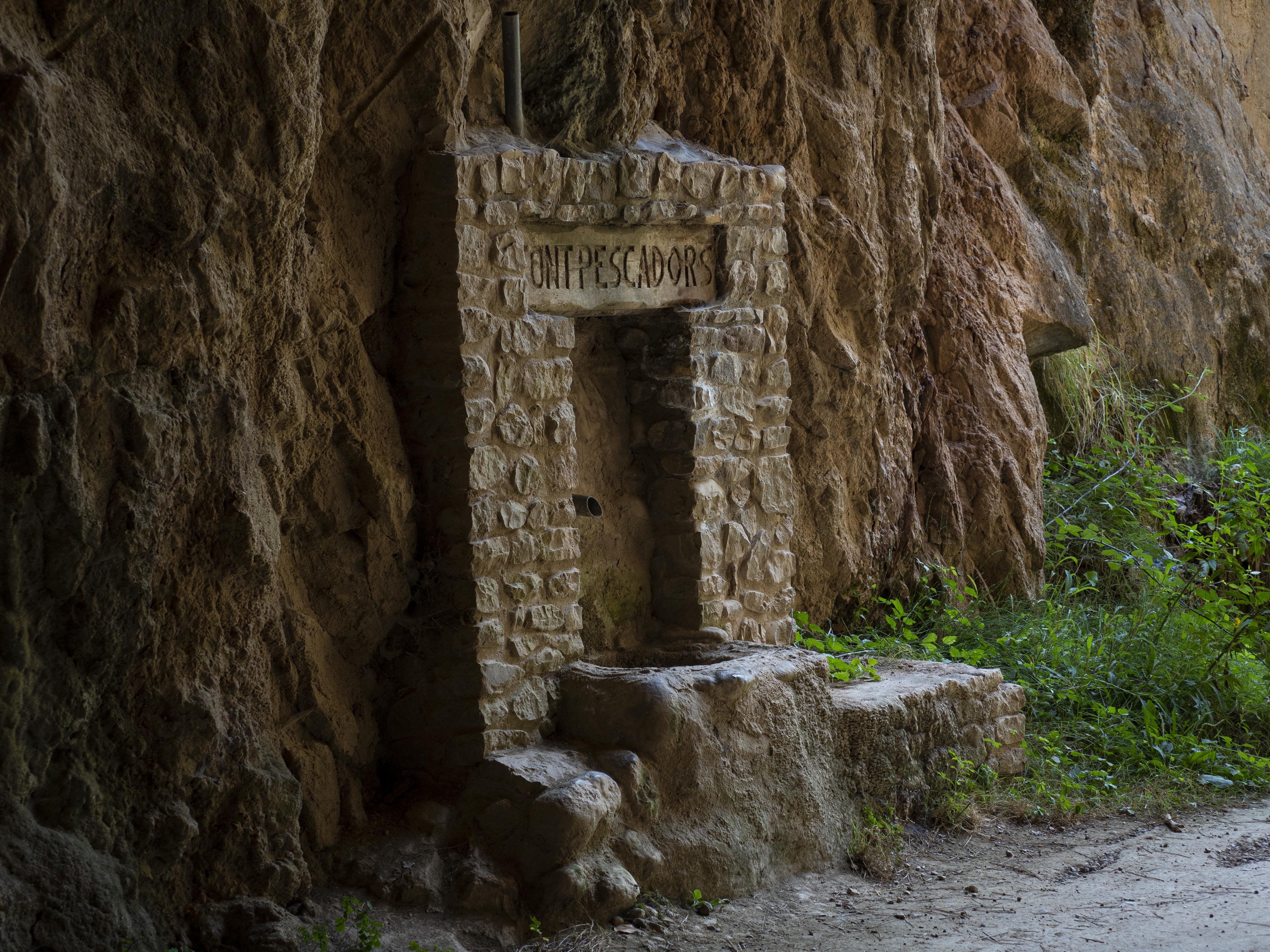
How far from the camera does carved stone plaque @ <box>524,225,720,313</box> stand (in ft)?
15.9

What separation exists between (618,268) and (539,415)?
716mm

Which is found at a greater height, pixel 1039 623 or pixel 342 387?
pixel 342 387

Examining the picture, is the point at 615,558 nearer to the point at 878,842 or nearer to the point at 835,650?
the point at 835,650

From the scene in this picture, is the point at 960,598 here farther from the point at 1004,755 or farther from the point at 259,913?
the point at 259,913

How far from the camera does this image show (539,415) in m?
4.75

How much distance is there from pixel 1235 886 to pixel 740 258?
9.73ft

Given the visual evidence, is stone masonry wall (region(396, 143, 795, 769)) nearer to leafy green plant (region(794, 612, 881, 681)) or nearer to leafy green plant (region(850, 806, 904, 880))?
leafy green plant (region(794, 612, 881, 681))

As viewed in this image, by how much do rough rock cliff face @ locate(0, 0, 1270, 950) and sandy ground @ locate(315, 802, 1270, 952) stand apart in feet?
2.73

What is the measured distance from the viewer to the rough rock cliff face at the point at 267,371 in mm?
3236

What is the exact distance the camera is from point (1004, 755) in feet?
19.0

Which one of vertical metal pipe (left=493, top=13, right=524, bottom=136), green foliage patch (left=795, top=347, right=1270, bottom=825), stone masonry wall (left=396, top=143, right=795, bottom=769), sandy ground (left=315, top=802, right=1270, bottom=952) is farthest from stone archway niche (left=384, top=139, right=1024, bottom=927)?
green foliage patch (left=795, top=347, right=1270, bottom=825)

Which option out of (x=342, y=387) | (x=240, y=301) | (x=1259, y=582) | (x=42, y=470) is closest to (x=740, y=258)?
(x=342, y=387)

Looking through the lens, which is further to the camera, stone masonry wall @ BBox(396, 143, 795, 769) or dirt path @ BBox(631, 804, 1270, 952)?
stone masonry wall @ BBox(396, 143, 795, 769)

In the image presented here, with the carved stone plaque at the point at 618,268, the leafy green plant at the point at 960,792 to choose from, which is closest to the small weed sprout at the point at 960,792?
the leafy green plant at the point at 960,792
